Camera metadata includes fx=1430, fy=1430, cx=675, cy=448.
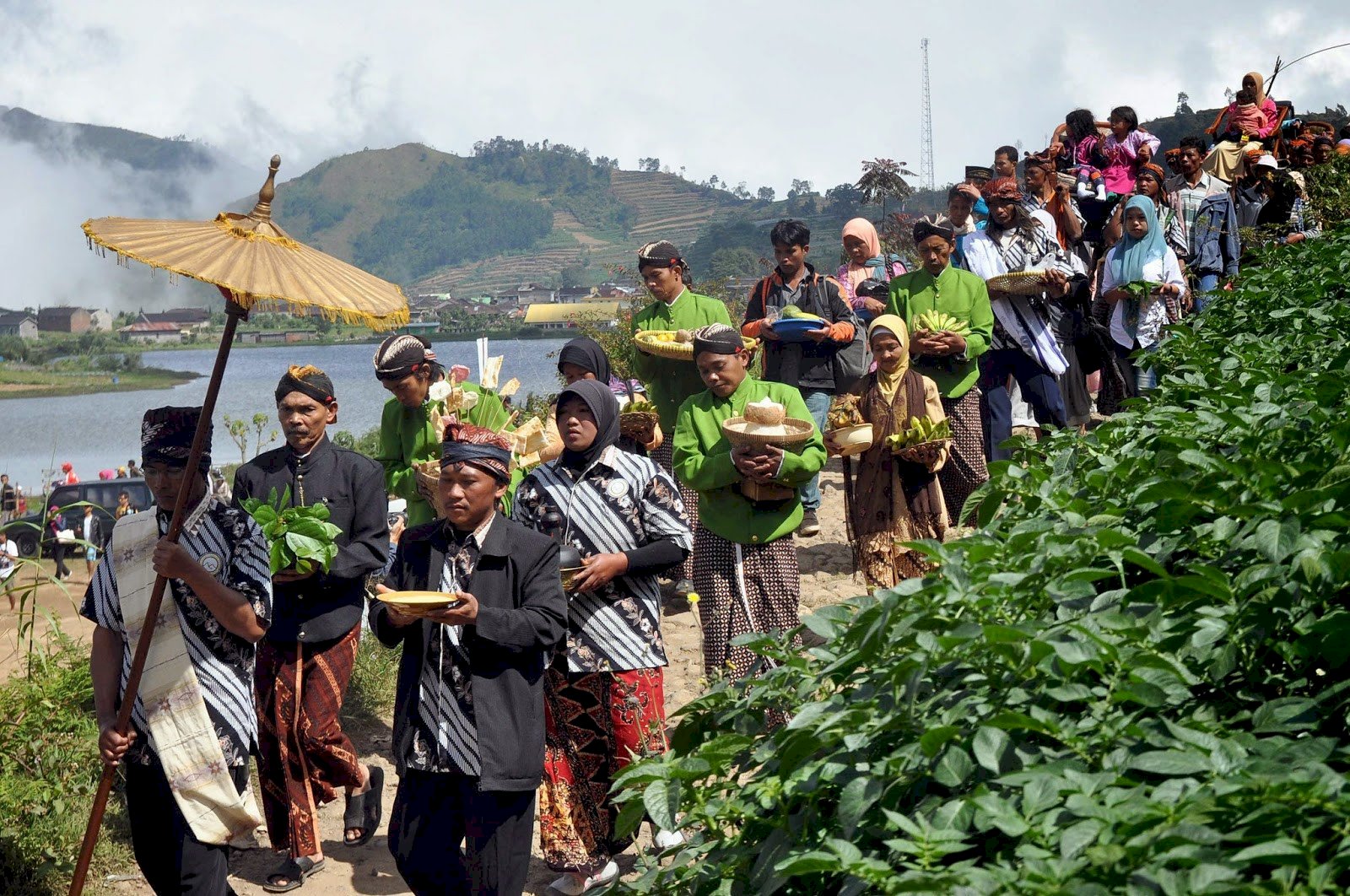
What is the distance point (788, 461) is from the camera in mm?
6156

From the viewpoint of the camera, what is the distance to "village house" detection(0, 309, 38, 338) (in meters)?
132

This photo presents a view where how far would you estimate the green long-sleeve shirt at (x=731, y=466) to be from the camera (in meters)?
6.25

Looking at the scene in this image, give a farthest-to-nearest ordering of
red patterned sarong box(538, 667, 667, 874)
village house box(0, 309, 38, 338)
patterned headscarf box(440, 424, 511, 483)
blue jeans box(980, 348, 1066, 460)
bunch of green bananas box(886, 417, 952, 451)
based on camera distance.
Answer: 1. village house box(0, 309, 38, 338)
2. blue jeans box(980, 348, 1066, 460)
3. bunch of green bananas box(886, 417, 952, 451)
4. red patterned sarong box(538, 667, 667, 874)
5. patterned headscarf box(440, 424, 511, 483)

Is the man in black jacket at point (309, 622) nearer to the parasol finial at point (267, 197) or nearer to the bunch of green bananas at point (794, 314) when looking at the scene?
the parasol finial at point (267, 197)

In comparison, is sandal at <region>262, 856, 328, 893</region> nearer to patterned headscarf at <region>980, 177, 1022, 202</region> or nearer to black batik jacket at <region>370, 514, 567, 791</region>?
black batik jacket at <region>370, 514, 567, 791</region>

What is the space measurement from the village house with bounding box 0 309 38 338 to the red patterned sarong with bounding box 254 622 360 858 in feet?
441

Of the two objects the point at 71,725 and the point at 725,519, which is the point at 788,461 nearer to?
the point at 725,519

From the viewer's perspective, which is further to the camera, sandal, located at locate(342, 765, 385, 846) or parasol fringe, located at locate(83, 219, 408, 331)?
sandal, located at locate(342, 765, 385, 846)

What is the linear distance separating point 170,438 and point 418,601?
1133 millimetres

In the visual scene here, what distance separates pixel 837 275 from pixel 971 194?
1.13 m

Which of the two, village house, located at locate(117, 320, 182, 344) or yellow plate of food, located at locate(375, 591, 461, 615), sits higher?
village house, located at locate(117, 320, 182, 344)

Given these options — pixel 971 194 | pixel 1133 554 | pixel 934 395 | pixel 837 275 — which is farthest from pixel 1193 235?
pixel 1133 554

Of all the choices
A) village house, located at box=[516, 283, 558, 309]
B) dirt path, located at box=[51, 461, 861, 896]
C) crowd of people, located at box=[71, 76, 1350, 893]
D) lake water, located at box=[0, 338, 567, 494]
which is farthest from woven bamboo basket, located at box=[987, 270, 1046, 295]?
village house, located at box=[516, 283, 558, 309]

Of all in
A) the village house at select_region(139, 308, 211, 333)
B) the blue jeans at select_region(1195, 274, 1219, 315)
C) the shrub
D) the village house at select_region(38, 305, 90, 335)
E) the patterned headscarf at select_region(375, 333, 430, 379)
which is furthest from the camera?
the village house at select_region(38, 305, 90, 335)
